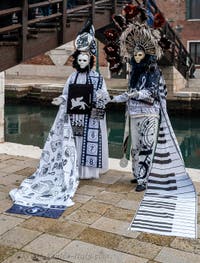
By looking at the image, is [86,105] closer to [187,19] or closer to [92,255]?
[92,255]

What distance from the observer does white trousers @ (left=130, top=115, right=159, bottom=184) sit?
4.82 metres

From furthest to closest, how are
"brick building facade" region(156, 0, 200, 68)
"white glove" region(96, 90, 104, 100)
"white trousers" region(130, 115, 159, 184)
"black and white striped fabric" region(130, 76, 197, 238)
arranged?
1. "brick building facade" region(156, 0, 200, 68)
2. "white glove" region(96, 90, 104, 100)
3. "white trousers" region(130, 115, 159, 184)
4. "black and white striped fabric" region(130, 76, 197, 238)

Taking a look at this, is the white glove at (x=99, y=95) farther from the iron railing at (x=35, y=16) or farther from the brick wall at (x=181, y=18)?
the brick wall at (x=181, y=18)

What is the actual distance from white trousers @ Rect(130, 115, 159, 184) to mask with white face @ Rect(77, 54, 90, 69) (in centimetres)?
79

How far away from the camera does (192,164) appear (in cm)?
889

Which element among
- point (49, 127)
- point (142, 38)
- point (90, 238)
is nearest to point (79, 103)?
point (142, 38)

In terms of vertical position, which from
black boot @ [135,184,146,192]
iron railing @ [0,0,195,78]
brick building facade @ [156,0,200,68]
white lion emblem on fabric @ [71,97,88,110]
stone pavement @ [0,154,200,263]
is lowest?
stone pavement @ [0,154,200,263]

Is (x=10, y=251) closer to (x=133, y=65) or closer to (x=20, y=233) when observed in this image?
(x=20, y=233)

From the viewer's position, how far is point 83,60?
16.4 ft

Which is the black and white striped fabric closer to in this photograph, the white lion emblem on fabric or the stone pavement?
the stone pavement

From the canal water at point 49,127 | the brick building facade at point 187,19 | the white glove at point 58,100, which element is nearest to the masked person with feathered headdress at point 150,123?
the white glove at point 58,100

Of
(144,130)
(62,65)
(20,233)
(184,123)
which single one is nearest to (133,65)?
(144,130)

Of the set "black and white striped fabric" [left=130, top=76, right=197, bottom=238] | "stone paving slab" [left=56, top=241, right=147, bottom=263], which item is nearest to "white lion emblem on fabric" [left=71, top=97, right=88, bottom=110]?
"black and white striped fabric" [left=130, top=76, right=197, bottom=238]

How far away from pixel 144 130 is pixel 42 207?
138 cm
